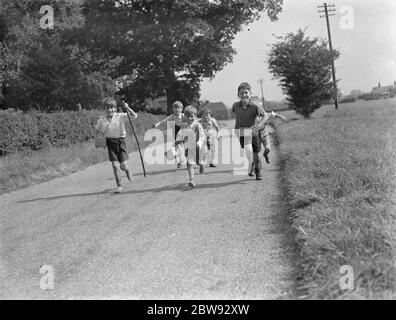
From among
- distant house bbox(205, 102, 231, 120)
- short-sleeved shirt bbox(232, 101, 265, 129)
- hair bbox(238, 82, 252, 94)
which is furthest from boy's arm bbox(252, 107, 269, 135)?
distant house bbox(205, 102, 231, 120)

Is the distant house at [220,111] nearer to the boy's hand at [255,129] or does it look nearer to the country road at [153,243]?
the boy's hand at [255,129]

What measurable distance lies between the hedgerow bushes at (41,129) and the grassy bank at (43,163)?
439mm

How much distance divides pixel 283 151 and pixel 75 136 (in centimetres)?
1109

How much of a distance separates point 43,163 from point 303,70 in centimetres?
2232

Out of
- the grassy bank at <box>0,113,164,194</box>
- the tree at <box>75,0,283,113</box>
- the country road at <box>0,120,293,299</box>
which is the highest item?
the tree at <box>75,0,283,113</box>

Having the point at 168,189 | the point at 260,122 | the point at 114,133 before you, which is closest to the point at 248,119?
the point at 260,122

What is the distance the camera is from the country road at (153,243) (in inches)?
143

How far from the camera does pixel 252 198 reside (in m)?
6.86

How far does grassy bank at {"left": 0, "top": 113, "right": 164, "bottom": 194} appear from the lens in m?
10.8

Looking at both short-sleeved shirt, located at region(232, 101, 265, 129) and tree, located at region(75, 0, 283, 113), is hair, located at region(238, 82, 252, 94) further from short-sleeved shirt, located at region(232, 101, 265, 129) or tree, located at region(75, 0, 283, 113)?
tree, located at region(75, 0, 283, 113)

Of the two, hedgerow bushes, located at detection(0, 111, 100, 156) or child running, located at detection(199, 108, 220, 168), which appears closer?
child running, located at detection(199, 108, 220, 168)

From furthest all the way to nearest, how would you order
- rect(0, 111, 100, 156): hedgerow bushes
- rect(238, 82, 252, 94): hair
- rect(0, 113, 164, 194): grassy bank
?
rect(0, 111, 100, 156): hedgerow bushes < rect(0, 113, 164, 194): grassy bank < rect(238, 82, 252, 94): hair

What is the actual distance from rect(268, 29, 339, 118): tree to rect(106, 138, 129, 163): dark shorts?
2427 centimetres
